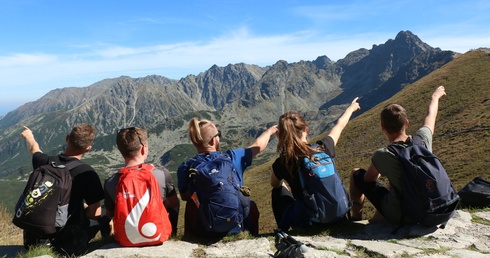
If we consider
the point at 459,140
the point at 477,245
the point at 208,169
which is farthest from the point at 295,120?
the point at 459,140

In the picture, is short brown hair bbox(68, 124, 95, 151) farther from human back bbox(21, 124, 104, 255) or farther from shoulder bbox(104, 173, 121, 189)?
shoulder bbox(104, 173, 121, 189)

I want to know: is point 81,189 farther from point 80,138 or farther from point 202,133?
point 202,133

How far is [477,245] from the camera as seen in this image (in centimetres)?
714

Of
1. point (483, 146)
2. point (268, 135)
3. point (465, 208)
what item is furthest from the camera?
point (483, 146)

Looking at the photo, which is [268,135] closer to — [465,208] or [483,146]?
[465,208]

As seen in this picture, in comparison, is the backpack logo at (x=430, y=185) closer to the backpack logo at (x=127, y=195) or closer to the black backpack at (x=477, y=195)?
the black backpack at (x=477, y=195)

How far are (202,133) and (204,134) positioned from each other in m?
0.05

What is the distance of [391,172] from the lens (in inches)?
288

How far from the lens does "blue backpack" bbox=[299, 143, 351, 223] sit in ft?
23.9

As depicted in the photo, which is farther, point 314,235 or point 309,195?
point 314,235

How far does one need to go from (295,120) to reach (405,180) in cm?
247

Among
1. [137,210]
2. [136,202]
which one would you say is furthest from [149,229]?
[136,202]

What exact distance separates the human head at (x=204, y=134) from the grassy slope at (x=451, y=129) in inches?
608

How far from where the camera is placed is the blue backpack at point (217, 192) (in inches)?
282
